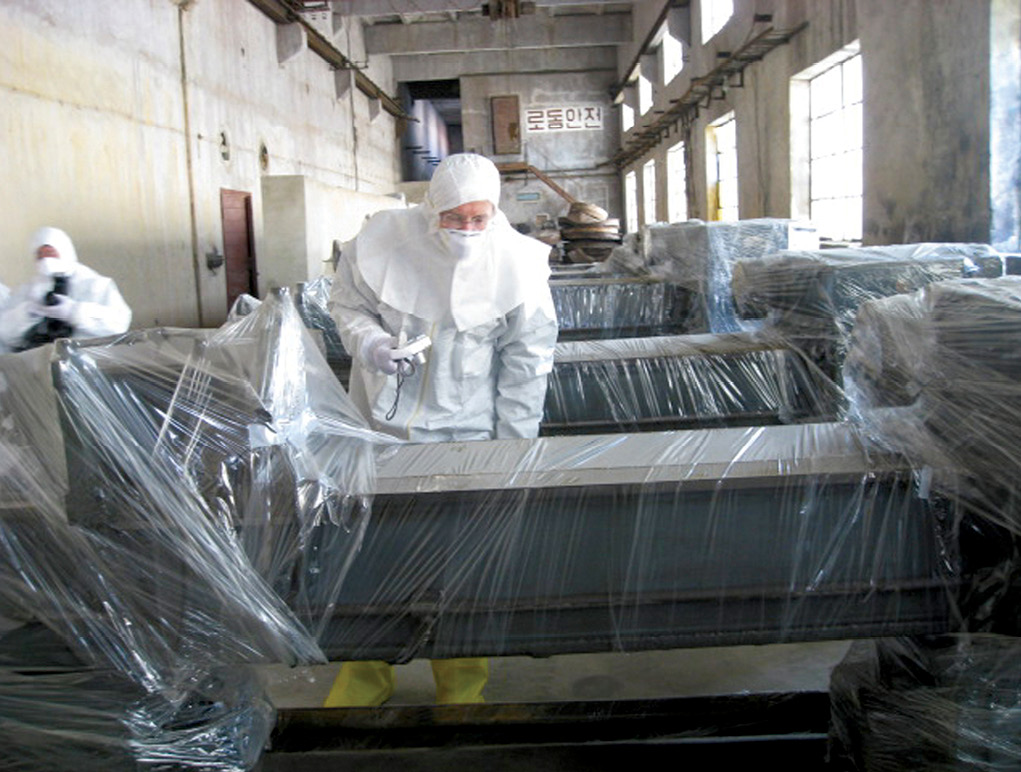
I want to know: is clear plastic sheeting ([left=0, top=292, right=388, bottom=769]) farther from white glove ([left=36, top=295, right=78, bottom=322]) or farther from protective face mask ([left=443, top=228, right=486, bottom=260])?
white glove ([left=36, top=295, right=78, bottom=322])

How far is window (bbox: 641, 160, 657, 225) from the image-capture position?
53.1 ft

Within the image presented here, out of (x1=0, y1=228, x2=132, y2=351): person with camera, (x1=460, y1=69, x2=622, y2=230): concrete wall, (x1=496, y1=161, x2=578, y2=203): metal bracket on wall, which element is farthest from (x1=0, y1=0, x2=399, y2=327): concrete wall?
(x1=460, y1=69, x2=622, y2=230): concrete wall

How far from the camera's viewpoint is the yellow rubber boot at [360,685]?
2.28 m

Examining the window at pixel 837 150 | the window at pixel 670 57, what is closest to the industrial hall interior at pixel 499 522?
the window at pixel 837 150

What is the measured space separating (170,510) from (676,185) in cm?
1351

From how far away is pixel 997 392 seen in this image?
4.42 ft

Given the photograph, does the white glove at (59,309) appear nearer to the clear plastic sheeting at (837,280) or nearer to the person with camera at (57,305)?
the person with camera at (57,305)

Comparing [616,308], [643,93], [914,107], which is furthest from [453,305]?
[643,93]

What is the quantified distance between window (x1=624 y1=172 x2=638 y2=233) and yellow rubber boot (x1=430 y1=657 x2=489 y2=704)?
53.6 ft

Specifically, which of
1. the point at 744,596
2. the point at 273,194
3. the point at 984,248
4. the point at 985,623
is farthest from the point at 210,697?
the point at 273,194

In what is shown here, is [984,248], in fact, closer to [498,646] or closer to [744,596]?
[744,596]

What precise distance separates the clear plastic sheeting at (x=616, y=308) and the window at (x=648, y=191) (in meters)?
11.3

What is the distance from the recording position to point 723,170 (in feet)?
36.0

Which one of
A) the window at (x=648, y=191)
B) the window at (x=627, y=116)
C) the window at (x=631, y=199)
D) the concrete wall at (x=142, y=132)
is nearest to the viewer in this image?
the concrete wall at (x=142, y=132)
